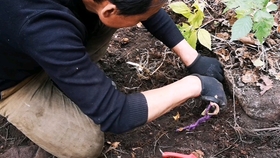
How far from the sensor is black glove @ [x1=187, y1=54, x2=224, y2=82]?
5.47 feet

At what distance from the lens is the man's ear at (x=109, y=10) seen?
1.19 metres

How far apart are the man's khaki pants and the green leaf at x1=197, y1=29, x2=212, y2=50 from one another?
0.48 m

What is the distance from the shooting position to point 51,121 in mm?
1579

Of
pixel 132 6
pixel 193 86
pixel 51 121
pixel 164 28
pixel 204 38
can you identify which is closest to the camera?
pixel 132 6

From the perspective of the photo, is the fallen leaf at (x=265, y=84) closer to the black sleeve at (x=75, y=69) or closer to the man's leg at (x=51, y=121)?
the black sleeve at (x=75, y=69)

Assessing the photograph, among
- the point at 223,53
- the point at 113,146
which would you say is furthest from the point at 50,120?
the point at 223,53

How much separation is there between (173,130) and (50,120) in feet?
1.72

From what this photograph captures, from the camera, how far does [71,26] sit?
122 centimetres

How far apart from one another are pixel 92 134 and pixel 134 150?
8.1 inches

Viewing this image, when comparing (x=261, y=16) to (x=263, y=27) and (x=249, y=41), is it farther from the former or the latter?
(x=249, y=41)

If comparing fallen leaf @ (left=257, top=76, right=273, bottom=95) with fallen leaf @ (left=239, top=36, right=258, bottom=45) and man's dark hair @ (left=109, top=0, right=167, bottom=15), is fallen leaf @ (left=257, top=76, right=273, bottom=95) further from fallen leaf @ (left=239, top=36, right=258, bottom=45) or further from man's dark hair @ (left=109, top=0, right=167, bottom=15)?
man's dark hair @ (left=109, top=0, right=167, bottom=15)

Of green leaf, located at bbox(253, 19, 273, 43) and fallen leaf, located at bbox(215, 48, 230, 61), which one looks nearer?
green leaf, located at bbox(253, 19, 273, 43)

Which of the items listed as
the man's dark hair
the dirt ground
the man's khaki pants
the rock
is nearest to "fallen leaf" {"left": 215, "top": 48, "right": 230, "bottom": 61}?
the dirt ground

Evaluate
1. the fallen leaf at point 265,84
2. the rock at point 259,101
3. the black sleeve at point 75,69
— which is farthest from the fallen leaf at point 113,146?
the fallen leaf at point 265,84
